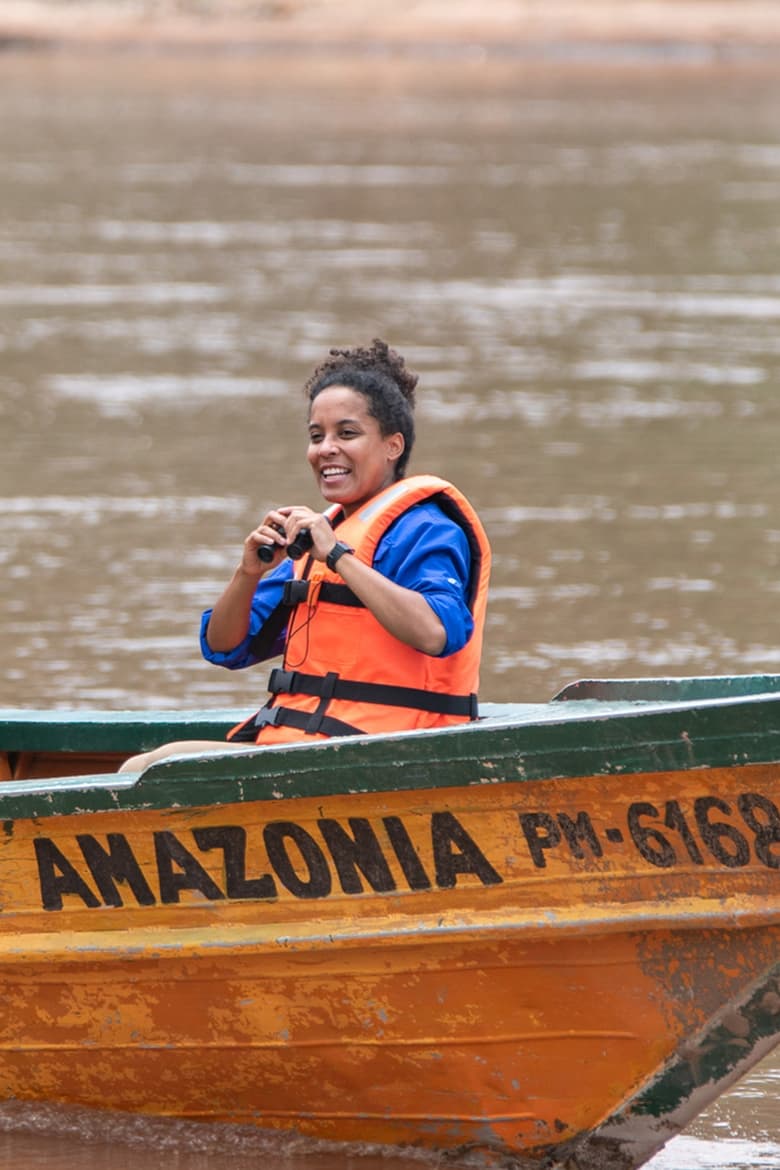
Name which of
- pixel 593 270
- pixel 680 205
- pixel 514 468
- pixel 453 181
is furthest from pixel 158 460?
pixel 453 181

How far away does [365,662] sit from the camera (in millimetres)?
4914

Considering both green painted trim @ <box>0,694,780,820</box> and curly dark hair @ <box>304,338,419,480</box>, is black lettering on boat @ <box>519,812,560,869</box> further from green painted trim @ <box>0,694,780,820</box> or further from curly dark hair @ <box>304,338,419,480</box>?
curly dark hair @ <box>304,338,419,480</box>

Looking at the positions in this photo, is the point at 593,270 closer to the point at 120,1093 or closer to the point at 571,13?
the point at 120,1093

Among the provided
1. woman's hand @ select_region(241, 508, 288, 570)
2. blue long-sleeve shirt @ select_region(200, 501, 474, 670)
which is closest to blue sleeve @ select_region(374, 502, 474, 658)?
blue long-sleeve shirt @ select_region(200, 501, 474, 670)

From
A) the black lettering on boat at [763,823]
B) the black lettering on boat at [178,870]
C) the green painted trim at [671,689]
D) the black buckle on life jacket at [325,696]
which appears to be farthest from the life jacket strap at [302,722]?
the black lettering on boat at [763,823]

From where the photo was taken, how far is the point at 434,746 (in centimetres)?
440

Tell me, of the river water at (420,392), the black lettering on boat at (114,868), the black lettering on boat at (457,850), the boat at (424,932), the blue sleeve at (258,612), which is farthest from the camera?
the river water at (420,392)

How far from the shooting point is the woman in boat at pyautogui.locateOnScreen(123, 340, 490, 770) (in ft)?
15.8

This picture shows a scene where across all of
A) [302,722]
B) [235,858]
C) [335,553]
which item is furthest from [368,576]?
[235,858]

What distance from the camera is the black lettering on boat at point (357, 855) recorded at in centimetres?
454

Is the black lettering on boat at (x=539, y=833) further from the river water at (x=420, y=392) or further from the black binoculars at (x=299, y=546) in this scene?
the river water at (x=420, y=392)

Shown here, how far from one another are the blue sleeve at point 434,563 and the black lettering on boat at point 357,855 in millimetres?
488

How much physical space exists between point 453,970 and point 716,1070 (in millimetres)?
596

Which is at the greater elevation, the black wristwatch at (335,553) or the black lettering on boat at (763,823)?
the black wristwatch at (335,553)
